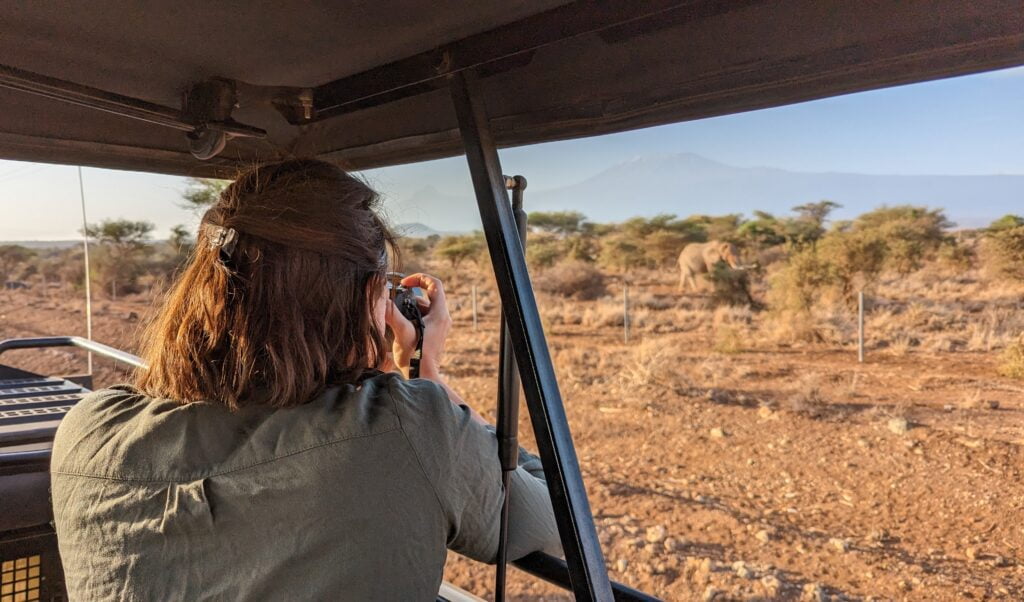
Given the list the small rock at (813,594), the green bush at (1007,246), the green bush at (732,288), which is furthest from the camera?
the green bush at (732,288)

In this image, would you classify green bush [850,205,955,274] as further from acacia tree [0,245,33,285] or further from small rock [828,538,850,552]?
acacia tree [0,245,33,285]

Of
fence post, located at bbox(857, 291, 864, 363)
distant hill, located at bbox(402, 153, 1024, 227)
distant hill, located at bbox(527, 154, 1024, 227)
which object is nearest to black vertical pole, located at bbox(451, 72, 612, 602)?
distant hill, located at bbox(402, 153, 1024, 227)

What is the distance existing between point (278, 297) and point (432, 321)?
0.32 metres

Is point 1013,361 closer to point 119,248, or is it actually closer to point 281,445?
point 281,445

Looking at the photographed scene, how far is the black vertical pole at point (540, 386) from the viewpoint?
79 cm

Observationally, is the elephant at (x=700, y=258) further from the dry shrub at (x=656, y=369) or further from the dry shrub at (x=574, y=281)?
the dry shrub at (x=656, y=369)

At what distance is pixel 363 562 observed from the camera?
0.75m

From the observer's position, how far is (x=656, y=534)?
572 centimetres

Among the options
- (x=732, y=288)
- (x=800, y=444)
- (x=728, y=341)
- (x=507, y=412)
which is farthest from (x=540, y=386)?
(x=732, y=288)

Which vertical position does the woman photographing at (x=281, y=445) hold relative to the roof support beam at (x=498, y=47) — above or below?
below

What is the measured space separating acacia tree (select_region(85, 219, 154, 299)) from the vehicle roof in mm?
16842

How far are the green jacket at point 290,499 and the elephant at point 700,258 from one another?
12.9 meters

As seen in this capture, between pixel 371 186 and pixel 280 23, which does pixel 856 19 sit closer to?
pixel 371 186

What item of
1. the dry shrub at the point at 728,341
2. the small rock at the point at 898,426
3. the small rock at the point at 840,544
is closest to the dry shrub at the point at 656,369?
the dry shrub at the point at 728,341
